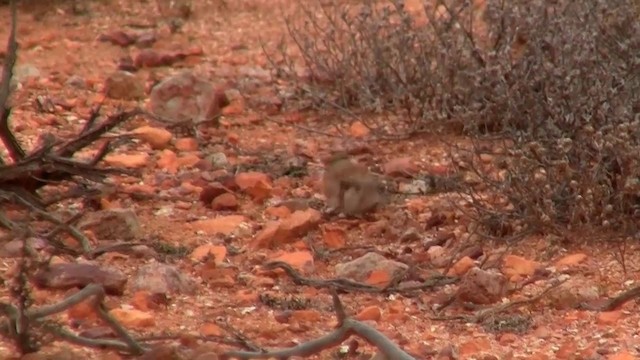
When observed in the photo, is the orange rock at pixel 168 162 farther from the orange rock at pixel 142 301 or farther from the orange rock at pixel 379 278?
the orange rock at pixel 142 301

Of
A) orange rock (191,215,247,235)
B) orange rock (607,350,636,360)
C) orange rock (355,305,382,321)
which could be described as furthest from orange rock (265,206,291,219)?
orange rock (607,350,636,360)

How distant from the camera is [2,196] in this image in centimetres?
407

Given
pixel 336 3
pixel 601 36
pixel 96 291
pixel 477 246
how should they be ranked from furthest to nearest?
pixel 336 3 < pixel 601 36 < pixel 477 246 < pixel 96 291

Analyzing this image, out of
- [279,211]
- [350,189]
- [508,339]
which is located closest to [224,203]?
[279,211]

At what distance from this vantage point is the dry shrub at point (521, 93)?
4277 mm

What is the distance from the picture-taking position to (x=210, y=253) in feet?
14.0

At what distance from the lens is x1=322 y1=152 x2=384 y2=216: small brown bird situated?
476 cm

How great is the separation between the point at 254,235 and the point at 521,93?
3.52 feet

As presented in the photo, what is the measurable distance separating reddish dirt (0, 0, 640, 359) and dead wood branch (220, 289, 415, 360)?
0.67ft

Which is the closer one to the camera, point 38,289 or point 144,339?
point 144,339

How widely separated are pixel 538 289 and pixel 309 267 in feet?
2.18

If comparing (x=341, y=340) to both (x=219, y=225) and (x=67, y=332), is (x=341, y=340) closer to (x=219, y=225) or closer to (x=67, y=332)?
(x=67, y=332)

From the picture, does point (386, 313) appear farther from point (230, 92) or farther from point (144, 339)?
point (230, 92)

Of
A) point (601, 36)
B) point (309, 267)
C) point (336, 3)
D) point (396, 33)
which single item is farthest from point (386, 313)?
point (336, 3)
